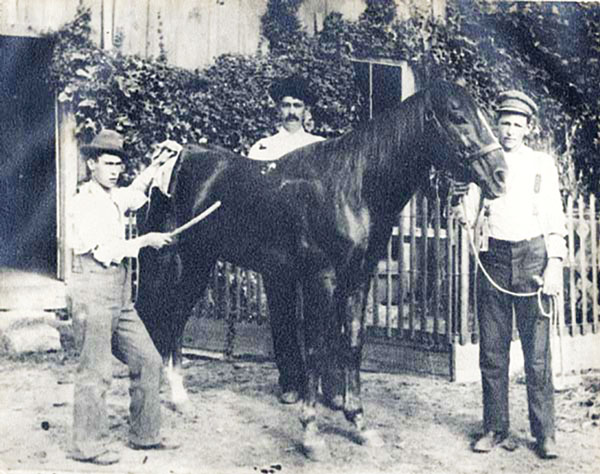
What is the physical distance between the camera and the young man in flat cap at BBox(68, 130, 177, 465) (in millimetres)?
3080

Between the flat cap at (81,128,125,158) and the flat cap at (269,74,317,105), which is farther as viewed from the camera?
the flat cap at (269,74,317,105)

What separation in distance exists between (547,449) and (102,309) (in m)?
2.17

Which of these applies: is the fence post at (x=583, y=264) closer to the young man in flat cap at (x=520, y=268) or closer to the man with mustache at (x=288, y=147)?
the young man in flat cap at (x=520, y=268)

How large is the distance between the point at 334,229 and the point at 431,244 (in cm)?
141

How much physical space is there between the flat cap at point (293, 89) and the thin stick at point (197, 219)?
83cm

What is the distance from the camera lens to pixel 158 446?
11.1 feet

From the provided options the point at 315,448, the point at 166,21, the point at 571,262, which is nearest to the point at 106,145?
the point at 166,21

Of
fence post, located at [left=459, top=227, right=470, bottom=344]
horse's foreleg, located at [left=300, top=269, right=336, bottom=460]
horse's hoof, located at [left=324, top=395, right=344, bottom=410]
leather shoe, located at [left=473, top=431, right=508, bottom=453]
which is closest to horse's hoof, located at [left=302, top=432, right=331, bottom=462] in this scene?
horse's foreleg, located at [left=300, top=269, right=336, bottom=460]

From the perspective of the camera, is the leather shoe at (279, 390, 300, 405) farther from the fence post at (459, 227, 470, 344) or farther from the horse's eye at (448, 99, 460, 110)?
the horse's eye at (448, 99, 460, 110)

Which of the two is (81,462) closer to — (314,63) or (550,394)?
(550,394)

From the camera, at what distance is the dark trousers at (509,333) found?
3193 millimetres

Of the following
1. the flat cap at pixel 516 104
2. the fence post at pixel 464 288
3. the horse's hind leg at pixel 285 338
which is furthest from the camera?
the fence post at pixel 464 288

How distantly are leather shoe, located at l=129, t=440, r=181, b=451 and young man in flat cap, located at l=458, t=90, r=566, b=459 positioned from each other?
1473mm

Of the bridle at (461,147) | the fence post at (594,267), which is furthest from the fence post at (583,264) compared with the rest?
the bridle at (461,147)
